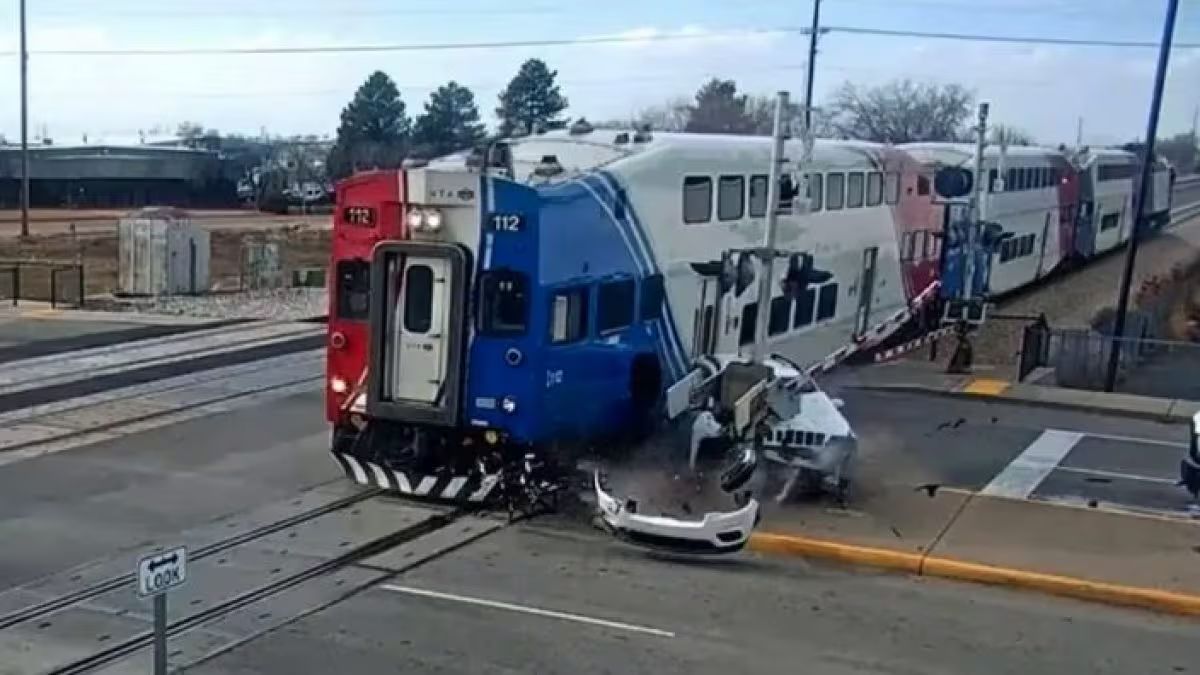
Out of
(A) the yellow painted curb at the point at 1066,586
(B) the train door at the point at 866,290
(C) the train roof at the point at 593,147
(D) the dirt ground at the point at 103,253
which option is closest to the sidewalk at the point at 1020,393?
(B) the train door at the point at 866,290

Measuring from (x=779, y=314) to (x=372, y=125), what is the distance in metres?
89.4

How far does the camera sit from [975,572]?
37.4 feet

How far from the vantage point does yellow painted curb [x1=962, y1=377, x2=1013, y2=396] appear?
66.3 feet

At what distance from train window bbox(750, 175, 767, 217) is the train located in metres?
0.04

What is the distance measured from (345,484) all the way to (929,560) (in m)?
5.65

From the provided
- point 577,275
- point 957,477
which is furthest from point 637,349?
point 957,477

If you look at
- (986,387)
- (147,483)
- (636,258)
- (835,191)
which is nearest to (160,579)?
(147,483)

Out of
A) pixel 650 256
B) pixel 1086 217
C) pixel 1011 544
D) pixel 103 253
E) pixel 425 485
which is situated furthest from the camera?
pixel 103 253

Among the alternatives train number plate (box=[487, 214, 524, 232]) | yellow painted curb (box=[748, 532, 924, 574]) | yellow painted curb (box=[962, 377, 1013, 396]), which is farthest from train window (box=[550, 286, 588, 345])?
yellow painted curb (box=[962, 377, 1013, 396])

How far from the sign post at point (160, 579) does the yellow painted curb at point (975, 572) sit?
632 centimetres

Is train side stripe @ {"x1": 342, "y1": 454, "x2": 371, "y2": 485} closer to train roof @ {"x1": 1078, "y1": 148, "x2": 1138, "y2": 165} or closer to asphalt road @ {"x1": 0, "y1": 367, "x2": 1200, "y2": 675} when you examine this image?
asphalt road @ {"x1": 0, "y1": 367, "x2": 1200, "y2": 675}

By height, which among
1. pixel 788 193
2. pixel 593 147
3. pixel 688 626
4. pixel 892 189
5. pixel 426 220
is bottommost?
pixel 688 626

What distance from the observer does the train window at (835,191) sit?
771 inches

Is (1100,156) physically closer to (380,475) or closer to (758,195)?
(758,195)
